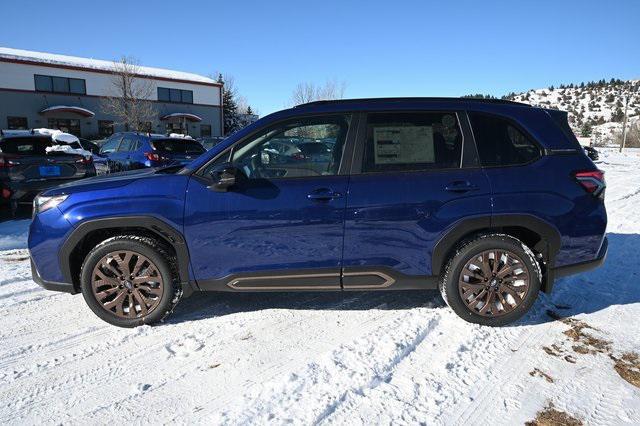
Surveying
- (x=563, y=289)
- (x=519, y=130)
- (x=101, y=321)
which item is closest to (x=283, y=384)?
(x=101, y=321)

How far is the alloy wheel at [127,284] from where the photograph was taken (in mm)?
3396

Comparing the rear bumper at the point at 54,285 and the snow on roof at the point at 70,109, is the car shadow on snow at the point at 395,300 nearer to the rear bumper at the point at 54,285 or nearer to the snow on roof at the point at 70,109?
the rear bumper at the point at 54,285

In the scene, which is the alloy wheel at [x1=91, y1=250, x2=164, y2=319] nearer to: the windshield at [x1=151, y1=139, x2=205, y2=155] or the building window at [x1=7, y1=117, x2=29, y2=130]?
the windshield at [x1=151, y1=139, x2=205, y2=155]

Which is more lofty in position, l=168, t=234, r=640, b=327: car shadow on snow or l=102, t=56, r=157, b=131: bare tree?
l=102, t=56, r=157, b=131: bare tree

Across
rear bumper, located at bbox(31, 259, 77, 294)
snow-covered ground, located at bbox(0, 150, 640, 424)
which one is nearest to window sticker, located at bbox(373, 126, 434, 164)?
snow-covered ground, located at bbox(0, 150, 640, 424)

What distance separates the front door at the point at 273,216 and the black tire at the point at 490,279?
949mm

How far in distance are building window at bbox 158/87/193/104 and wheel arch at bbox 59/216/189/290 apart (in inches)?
1537

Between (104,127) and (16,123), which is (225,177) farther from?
(104,127)

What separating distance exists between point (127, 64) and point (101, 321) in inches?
1473

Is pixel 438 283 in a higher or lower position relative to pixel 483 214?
lower

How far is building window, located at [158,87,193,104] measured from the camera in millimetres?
38969

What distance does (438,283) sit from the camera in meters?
3.50

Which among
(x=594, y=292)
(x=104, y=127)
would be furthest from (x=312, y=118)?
(x=104, y=127)

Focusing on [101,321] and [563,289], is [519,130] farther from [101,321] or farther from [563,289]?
[101,321]
